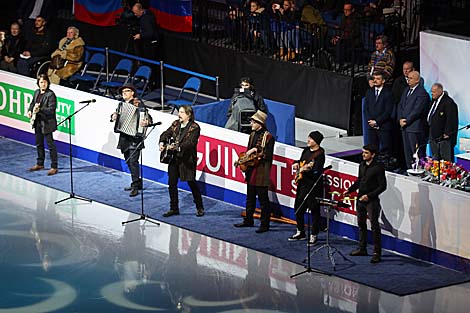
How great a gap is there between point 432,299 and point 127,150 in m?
5.91

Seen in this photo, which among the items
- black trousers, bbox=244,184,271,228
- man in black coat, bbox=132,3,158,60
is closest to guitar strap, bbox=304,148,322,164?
black trousers, bbox=244,184,271,228

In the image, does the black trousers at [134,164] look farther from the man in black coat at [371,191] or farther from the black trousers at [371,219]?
the black trousers at [371,219]

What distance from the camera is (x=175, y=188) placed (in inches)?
710

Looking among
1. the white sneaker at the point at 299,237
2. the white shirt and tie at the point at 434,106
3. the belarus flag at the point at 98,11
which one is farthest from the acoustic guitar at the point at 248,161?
the belarus flag at the point at 98,11

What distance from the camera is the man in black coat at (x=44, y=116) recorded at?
19844 millimetres

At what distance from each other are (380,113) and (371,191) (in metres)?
3.59

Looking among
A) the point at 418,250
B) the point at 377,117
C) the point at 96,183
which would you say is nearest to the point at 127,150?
the point at 96,183

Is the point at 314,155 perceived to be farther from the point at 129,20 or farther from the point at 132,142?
the point at 129,20

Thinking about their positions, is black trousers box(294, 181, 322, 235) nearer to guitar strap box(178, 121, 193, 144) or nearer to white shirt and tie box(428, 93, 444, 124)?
guitar strap box(178, 121, 193, 144)

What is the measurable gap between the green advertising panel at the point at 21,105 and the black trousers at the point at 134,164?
2.27 metres

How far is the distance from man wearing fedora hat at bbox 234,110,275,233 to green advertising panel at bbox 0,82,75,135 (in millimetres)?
4749

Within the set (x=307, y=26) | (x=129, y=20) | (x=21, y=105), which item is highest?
(x=307, y=26)

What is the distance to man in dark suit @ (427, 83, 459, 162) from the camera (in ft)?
60.8

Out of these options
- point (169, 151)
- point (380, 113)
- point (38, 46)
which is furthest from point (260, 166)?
point (38, 46)
